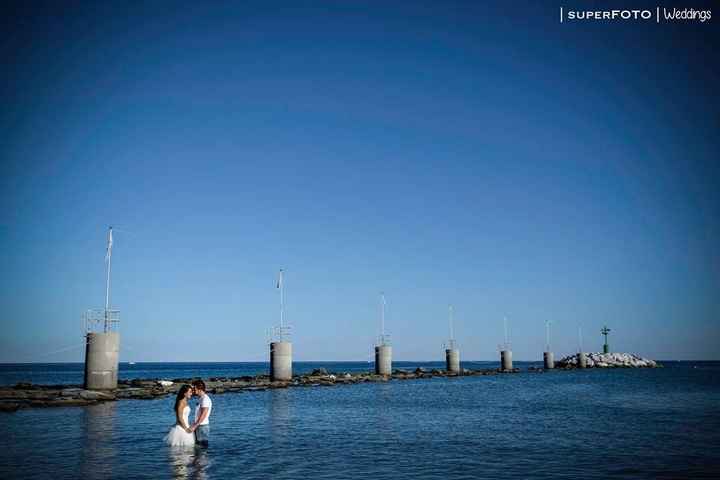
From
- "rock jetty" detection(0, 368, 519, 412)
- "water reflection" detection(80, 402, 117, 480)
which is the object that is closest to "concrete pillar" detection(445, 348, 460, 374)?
"rock jetty" detection(0, 368, 519, 412)

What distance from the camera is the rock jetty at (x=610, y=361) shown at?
6781 inches

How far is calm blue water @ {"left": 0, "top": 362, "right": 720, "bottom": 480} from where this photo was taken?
57.4ft

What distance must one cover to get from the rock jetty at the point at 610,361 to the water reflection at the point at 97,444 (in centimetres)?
15851

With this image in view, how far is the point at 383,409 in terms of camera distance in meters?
39.3

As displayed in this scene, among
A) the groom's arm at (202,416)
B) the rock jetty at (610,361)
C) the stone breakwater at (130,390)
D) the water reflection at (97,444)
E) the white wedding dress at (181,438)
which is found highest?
the groom's arm at (202,416)

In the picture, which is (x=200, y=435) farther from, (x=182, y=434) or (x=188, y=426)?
(x=188, y=426)

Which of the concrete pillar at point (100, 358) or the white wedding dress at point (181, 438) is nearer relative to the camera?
the white wedding dress at point (181, 438)

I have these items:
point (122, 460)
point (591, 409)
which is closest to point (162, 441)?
point (122, 460)

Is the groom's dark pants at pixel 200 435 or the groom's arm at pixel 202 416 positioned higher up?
the groom's arm at pixel 202 416

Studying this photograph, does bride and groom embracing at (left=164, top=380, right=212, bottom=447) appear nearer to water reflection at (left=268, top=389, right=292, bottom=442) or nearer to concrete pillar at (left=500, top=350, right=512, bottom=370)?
water reflection at (left=268, top=389, right=292, bottom=442)

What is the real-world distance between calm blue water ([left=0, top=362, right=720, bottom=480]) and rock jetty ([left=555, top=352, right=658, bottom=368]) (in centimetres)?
14040

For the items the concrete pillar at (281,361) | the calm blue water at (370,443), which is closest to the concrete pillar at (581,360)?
the concrete pillar at (281,361)

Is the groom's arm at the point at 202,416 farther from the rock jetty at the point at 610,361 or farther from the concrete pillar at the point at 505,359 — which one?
the rock jetty at the point at 610,361

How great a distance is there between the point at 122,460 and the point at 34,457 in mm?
3134
